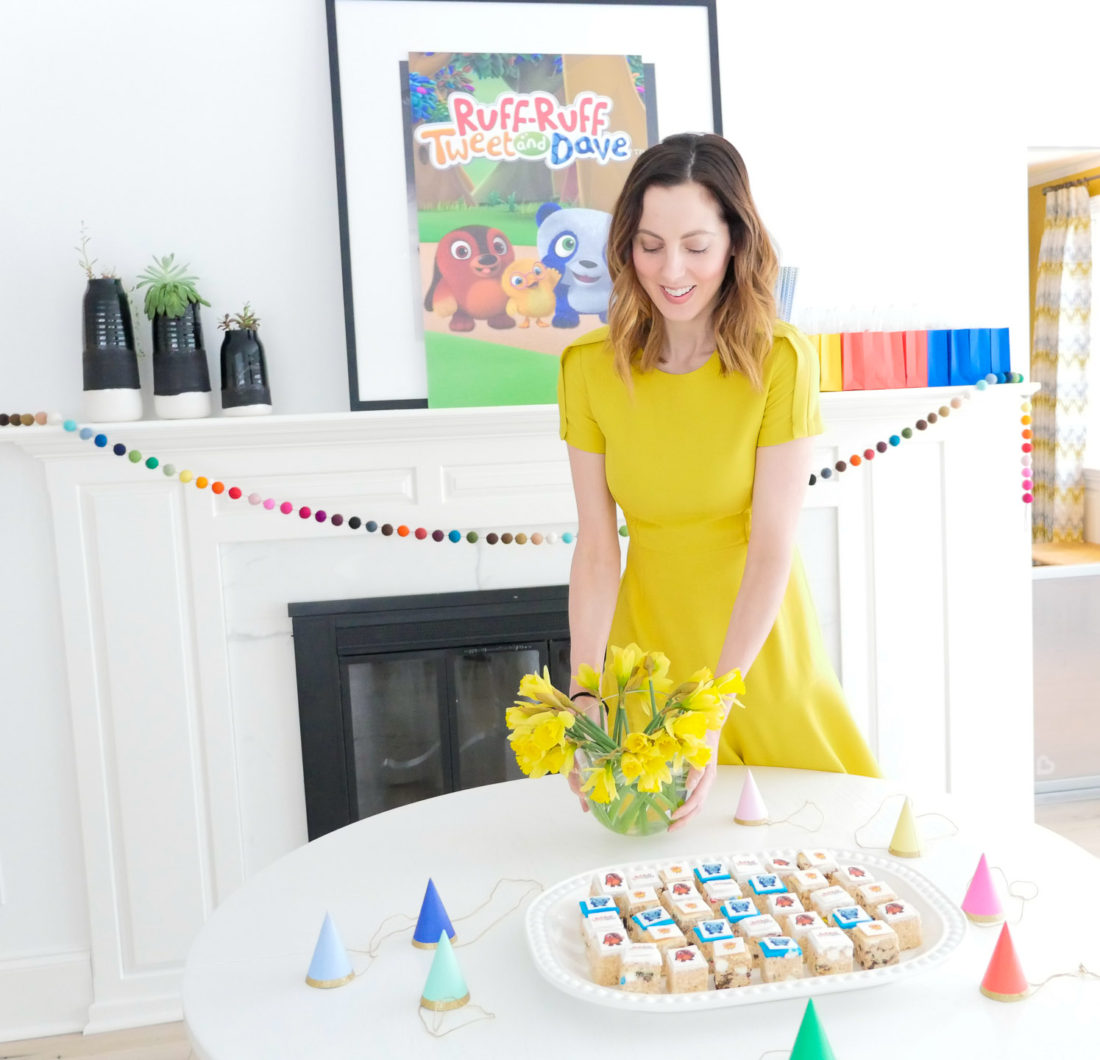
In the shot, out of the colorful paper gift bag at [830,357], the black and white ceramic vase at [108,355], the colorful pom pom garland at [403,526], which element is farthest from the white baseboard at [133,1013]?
the colorful paper gift bag at [830,357]

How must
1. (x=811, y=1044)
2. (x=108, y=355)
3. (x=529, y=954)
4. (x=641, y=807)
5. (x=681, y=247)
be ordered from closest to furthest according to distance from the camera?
(x=811, y=1044) < (x=529, y=954) < (x=641, y=807) < (x=681, y=247) < (x=108, y=355)

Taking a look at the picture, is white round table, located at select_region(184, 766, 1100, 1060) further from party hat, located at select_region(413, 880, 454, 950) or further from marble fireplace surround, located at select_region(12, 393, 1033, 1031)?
marble fireplace surround, located at select_region(12, 393, 1033, 1031)

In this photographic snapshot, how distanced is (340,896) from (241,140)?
67.4 inches

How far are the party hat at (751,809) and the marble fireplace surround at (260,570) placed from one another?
1.17 m

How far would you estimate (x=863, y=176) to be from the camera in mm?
2605

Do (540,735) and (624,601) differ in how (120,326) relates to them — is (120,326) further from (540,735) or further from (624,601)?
(540,735)

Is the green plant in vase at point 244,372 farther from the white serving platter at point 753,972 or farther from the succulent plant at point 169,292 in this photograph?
the white serving platter at point 753,972

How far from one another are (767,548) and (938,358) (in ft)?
4.19

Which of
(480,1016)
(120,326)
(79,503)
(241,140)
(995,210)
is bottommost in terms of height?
(480,1016)

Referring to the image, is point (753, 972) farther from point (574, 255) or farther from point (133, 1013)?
point (133, 1013)

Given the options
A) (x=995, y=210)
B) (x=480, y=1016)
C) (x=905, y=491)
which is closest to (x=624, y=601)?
(x=480, y=1016)

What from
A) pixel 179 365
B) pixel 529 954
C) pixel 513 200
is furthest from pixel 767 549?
pixel 179 365

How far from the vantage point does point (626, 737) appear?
122cm

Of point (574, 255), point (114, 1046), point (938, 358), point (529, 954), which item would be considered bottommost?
point (114, 1046)
